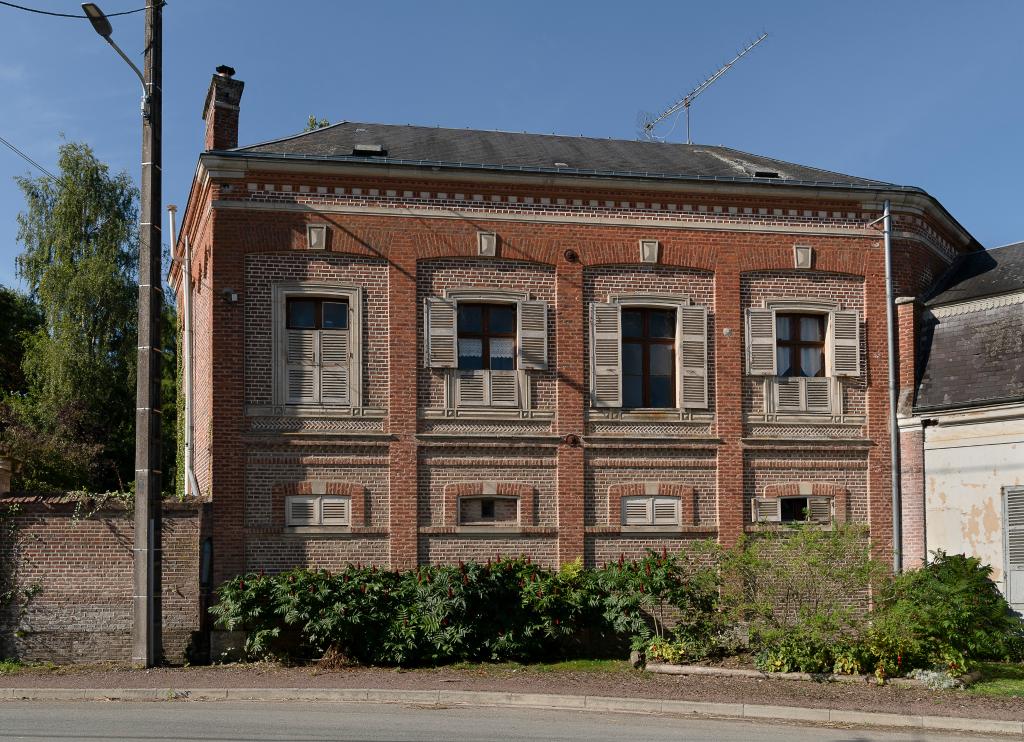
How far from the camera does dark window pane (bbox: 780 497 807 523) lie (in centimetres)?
1958

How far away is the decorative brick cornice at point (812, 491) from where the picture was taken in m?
19.5

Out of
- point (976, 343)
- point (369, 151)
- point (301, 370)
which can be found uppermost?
point (369, 151)

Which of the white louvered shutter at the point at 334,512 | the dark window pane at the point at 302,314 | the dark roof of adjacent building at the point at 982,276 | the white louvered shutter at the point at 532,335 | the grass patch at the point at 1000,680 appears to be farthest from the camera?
the dark roof of adjacent building at the point at 982,276

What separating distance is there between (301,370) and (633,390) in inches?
224

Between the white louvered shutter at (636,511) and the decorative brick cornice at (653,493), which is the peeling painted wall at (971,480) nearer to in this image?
the decorative brick cornice at (653,493)

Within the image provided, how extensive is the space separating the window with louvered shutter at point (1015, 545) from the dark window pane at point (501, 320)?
8.54 metres

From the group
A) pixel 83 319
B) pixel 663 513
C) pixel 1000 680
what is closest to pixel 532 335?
pixel 663 513

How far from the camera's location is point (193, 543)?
16.9 metres

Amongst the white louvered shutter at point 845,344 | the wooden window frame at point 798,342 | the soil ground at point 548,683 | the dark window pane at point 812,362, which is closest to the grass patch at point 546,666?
the soil ground at point 548,683

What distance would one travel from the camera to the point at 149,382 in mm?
15617

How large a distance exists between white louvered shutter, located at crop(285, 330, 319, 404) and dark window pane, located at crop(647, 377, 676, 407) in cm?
576

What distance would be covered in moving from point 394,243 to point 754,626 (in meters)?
8.37

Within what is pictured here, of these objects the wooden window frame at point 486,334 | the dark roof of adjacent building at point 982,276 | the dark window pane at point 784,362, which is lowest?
the dark window pane at point 784,362

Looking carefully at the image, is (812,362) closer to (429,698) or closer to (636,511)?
(636,511)
